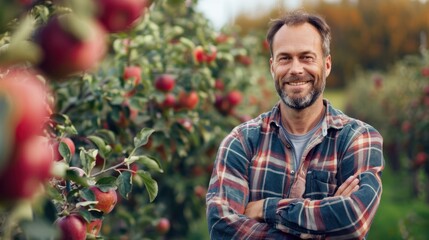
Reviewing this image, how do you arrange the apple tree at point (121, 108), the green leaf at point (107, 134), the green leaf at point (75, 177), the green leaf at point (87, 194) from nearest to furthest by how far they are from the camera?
1. the apple tree at point (121, 108)
2. the green leaf at point (75, 177)
3. the green leaf at point (87, 194)
4. the green leaf at point (107, 134)

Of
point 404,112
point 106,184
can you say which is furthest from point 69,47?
point 404,112

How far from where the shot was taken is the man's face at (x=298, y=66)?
245 centimetres

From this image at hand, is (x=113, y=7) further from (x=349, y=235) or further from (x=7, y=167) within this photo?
(x=349, y=235)

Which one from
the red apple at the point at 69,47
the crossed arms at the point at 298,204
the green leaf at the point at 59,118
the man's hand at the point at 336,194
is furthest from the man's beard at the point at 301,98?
the red apple at the point at 69,47

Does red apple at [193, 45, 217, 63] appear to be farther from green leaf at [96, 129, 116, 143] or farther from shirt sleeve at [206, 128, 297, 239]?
shirt sleeve at [206, 128, 297, 239]

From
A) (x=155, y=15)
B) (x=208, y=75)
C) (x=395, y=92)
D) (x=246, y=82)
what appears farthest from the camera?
(x=395, y=92)

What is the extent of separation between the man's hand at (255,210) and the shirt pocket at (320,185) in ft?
0.58

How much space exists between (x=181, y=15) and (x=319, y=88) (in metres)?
3.22

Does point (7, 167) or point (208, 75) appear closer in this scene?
point (7, 167)

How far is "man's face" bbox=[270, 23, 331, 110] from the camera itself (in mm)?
2445

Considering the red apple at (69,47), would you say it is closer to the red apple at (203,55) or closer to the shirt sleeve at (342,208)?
the shirt sleeve at (342,208)

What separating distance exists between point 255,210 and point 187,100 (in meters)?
1.58

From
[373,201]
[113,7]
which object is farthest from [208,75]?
[113,7]

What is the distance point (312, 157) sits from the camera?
242 cm
